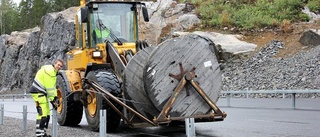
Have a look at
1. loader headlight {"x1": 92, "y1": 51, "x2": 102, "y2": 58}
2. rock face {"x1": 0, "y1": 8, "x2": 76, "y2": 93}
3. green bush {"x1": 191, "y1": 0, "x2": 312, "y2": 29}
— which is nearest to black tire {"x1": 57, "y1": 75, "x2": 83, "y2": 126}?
loader headlight {"x1": 92, "y1": 51, "x2": 102, "y2": 58}

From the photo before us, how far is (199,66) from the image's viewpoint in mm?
9391

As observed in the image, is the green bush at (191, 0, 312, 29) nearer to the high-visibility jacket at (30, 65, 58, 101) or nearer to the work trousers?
the high-visibility jacket at (30, 65, 58, 101)

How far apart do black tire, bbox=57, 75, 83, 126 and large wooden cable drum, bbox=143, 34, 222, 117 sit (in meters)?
3.56

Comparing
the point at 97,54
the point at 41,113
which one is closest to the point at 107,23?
the point at 97,54

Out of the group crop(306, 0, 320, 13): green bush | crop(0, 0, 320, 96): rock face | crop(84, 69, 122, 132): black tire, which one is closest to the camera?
crop(84, 69, 122, 132): black tire

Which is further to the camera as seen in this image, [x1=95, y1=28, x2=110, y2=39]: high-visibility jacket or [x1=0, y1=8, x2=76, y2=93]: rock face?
[x1=0, y1=8, x2=76, y2=93]: rock face

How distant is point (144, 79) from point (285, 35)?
19.9 metres

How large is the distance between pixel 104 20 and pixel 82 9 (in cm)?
74

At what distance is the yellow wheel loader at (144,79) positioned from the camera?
29.9ft

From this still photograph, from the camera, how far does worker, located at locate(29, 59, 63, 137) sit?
9961 millimetres

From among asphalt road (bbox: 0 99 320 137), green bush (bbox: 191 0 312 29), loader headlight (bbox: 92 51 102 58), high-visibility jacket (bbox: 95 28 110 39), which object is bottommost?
asphalt road (bbox: 0 99 320 137)

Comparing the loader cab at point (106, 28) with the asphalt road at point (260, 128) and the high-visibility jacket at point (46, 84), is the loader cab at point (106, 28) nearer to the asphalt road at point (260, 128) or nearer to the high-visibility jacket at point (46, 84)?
the high-visibility jacket at point (46, 84)

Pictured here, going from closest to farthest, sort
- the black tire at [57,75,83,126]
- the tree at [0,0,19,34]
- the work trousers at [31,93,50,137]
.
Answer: the work trousers at [31,93,50,137]
the black tire at [57,75,83,126]
the tree at [0,0,19,34]

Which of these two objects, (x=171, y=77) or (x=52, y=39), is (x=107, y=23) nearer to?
(x=171, y=77)
